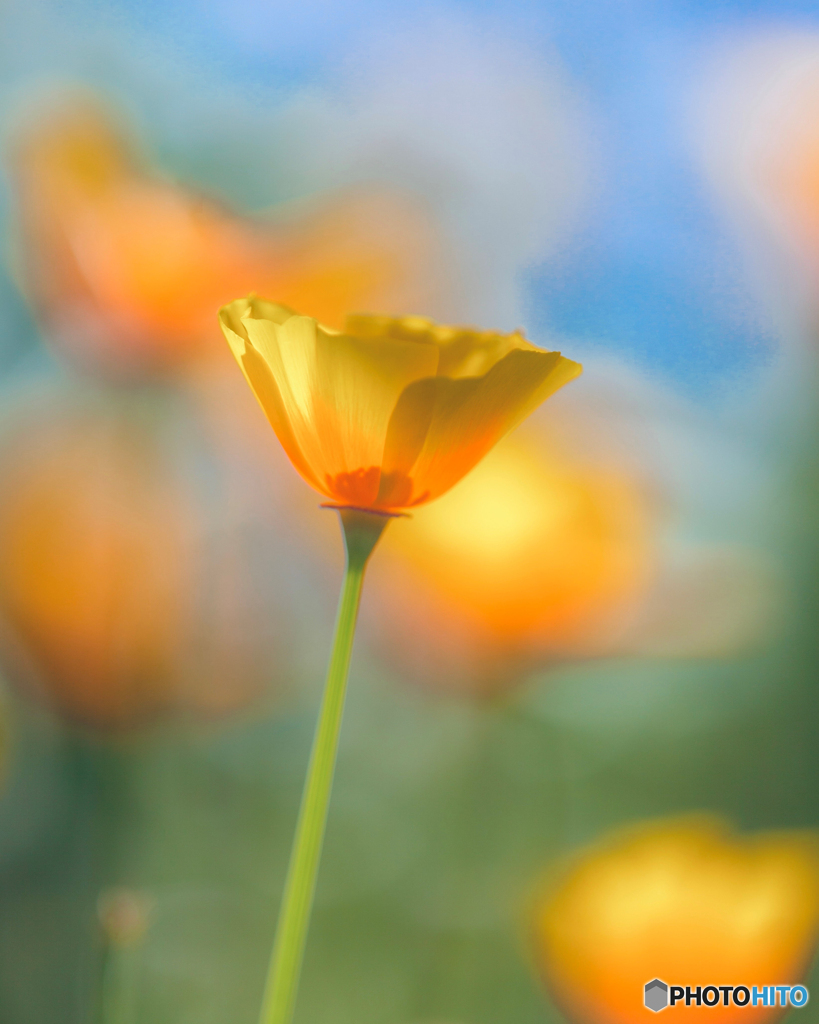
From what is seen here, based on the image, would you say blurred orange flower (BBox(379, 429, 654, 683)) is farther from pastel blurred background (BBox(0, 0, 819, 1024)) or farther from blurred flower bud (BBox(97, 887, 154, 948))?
blurred flower bud (BBox(97, 887, 154, 948))

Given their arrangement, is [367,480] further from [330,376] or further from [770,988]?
[770,988]

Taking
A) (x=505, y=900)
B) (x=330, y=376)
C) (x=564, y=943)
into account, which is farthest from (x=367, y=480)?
(x=505, y=900)

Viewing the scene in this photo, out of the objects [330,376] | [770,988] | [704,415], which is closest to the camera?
[330,376]

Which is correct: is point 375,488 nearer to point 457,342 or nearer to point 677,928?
point 457,342

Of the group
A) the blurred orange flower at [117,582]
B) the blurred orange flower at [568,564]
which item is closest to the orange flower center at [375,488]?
the blurred orange flower at [568,564]

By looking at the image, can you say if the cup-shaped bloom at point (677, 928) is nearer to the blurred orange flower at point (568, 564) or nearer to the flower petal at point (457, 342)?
the blurred orange flower at point (568, 564)

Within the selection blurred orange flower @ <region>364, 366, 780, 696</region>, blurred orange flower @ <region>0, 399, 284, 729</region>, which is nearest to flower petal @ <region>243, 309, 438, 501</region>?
blurred orange flower @ <region>364, 366, 780, 696</region>

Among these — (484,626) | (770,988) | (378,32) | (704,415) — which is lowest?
(770,988)
